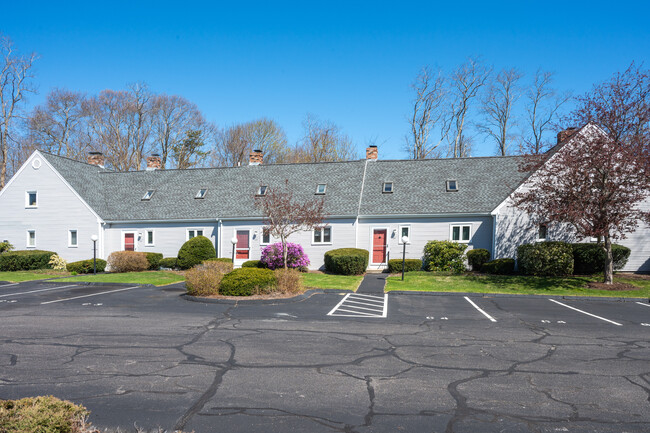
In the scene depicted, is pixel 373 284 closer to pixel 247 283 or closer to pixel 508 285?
pixel 508 285

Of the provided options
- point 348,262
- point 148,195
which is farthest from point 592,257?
point 148,195

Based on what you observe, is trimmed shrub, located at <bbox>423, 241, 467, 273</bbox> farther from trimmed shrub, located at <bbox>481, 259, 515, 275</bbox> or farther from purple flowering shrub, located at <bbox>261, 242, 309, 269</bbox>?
purple flowering shrub, located at <bbox>261, 242, 309, 269</bbox>

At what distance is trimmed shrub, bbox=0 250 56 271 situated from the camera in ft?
86.1

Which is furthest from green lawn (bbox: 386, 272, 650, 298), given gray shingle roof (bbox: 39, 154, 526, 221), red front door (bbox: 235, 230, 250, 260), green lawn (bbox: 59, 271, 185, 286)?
green lawn (bbox: 59, 271, 185, 286)

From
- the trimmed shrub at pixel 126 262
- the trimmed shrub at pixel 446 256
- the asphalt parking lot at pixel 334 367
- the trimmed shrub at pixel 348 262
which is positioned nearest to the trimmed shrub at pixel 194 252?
the trimmed shrub at pixel 126 262

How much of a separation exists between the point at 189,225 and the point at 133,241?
14.1 feet

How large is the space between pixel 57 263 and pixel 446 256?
2450 cm

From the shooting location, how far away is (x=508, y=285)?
61.3ft

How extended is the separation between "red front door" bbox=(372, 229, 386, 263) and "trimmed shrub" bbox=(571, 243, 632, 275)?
9.95m

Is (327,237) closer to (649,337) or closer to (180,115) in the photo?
(649,337)

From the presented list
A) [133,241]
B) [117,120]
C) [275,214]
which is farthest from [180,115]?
[275,214]

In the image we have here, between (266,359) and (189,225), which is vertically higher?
(189,225)

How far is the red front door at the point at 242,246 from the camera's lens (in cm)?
2620

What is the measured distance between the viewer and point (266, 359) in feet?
24.2
